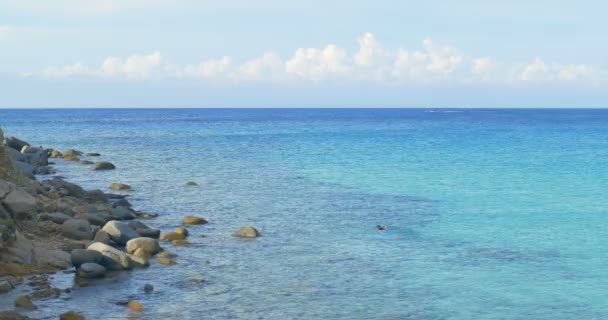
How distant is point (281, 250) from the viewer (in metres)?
28.8

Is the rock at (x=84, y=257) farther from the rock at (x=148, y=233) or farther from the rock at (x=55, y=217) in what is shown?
the rock at (x=55, y=217)

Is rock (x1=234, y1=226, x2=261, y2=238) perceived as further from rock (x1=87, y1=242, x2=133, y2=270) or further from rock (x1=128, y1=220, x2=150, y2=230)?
rock (x1=87, y1=242, x2=133, y2=270)

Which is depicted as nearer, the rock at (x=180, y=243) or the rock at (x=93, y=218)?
the rock at (x=180, y=243)

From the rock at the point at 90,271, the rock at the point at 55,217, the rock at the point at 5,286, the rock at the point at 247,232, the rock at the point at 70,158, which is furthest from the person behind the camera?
the rock at the point at 70,158

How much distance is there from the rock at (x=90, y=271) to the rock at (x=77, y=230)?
4.80 meters

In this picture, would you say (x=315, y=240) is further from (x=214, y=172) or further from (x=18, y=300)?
(x=214, y=172)

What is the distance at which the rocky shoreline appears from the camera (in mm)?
22797

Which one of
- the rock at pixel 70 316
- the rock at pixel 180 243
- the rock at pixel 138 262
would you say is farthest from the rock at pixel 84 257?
the rock at pixel 180 243

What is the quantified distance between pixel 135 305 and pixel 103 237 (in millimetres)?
7343

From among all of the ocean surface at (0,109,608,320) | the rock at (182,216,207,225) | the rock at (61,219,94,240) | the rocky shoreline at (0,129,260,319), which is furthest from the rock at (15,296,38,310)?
the rock at (182,216,207,225)

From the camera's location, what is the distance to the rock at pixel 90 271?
23.8 m

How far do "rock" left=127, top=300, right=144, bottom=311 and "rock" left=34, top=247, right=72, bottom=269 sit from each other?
488 centimetres

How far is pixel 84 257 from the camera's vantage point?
2445 cm

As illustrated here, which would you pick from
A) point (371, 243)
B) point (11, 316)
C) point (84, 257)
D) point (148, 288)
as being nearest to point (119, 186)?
point (371, 243)
